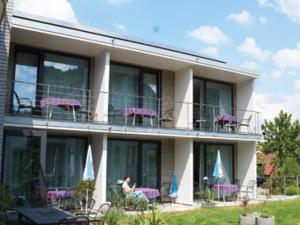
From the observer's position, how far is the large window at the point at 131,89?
1645cm

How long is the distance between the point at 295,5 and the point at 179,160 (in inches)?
302

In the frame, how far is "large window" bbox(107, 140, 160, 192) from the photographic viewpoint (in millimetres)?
16406

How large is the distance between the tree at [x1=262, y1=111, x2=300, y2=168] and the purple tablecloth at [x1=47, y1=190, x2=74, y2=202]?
19.3 metres

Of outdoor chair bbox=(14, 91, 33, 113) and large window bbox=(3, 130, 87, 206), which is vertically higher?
outdoor chair bbox=(14, 91, 33, 113)

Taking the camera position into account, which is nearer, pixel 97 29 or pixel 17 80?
pixel 17 80

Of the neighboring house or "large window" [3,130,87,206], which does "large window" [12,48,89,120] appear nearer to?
the neighboring house

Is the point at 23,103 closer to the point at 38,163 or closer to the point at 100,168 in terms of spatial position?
the point at 38,163

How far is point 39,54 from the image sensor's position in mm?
15047

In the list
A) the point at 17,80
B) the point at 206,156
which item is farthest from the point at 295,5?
the point at 17,80

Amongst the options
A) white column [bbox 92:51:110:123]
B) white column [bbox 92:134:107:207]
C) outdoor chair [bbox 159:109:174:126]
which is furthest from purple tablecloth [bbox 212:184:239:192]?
white column [bbox 92:51:110:123]

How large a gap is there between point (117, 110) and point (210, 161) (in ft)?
18.4

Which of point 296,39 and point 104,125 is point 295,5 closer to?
point 296,39

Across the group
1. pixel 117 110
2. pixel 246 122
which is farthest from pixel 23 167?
pixel 246 122

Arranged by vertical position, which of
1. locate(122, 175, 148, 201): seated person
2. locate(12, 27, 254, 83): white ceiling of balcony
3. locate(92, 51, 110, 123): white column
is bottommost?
locate(122, 175, 148, 201): seated person
